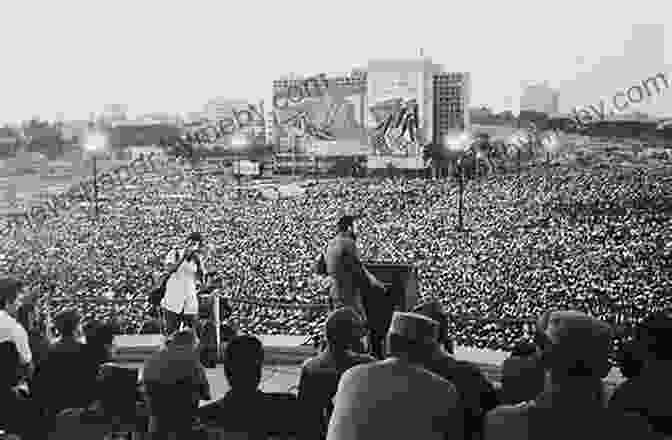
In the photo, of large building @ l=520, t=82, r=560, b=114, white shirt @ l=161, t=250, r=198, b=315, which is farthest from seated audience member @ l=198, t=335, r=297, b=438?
large building @ l=520, t=82, r=560, b=114

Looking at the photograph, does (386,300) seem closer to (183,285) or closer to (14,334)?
(183,285)

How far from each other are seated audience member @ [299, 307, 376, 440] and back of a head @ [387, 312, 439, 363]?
61 cm

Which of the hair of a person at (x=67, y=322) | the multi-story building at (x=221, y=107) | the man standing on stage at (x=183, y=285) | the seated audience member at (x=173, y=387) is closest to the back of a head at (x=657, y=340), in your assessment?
the seated audience member at (x=173, y=387)

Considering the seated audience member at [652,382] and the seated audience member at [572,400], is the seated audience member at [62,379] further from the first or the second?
the seated audience member at [652,382]

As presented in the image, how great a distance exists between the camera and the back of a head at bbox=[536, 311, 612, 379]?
173 cm

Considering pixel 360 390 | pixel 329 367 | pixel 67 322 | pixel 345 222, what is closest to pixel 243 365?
pixel 329 367

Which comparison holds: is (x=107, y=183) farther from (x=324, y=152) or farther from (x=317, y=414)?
(x=317, y=414)

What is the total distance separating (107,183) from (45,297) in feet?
8.59

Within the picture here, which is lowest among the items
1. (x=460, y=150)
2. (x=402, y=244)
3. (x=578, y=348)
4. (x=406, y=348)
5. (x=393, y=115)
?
(x=402, y=244)

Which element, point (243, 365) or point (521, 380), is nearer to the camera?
point (243, 365)

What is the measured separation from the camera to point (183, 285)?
5.65 meters

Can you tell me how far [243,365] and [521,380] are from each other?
3.78 ft

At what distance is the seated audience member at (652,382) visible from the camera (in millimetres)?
2383

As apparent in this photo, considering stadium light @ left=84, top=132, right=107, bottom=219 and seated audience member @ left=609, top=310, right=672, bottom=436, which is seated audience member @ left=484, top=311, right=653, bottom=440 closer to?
seated audience member @ left=609, top=310, right=672, bottom=436
